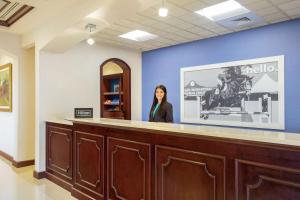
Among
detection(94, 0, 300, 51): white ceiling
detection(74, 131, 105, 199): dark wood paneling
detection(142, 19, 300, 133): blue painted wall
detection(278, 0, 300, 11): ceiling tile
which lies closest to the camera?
detection(74, 131, 105, 199): dark wood paneling

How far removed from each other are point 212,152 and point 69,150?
2.47m

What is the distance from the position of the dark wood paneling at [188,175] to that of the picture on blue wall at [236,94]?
104 inches

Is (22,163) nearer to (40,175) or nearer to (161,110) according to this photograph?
(40,175)

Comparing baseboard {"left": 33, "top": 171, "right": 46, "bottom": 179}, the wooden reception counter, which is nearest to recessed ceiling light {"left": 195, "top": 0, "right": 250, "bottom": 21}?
the wooden reception counter

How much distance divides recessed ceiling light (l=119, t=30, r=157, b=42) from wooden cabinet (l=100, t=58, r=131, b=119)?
813 millimetres

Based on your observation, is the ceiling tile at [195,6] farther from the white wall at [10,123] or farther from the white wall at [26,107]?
the white wall at [10,123]

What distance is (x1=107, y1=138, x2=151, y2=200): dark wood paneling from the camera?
2346 millimetres

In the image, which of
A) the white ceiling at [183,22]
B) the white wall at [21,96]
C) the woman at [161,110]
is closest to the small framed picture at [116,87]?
the white ceiling at [183,22]

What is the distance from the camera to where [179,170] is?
207 cm

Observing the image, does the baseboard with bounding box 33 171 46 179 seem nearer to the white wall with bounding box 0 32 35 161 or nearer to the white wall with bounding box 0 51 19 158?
the white wall with bounding box 0 32 35 161

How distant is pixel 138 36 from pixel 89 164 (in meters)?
2.85

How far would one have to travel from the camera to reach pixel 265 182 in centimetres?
157

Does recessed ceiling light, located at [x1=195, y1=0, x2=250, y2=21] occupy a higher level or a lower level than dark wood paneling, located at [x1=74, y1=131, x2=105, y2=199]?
higher

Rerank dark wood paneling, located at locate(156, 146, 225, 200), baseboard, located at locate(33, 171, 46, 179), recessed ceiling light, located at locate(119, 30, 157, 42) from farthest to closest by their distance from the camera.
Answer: recessed ceiling light, located at locate(119, 30, 157, 42) → baseboard, located at locate(33, 171, 46, 179) → dark wood paneling, located at locate(156, 146, 225, 200)
